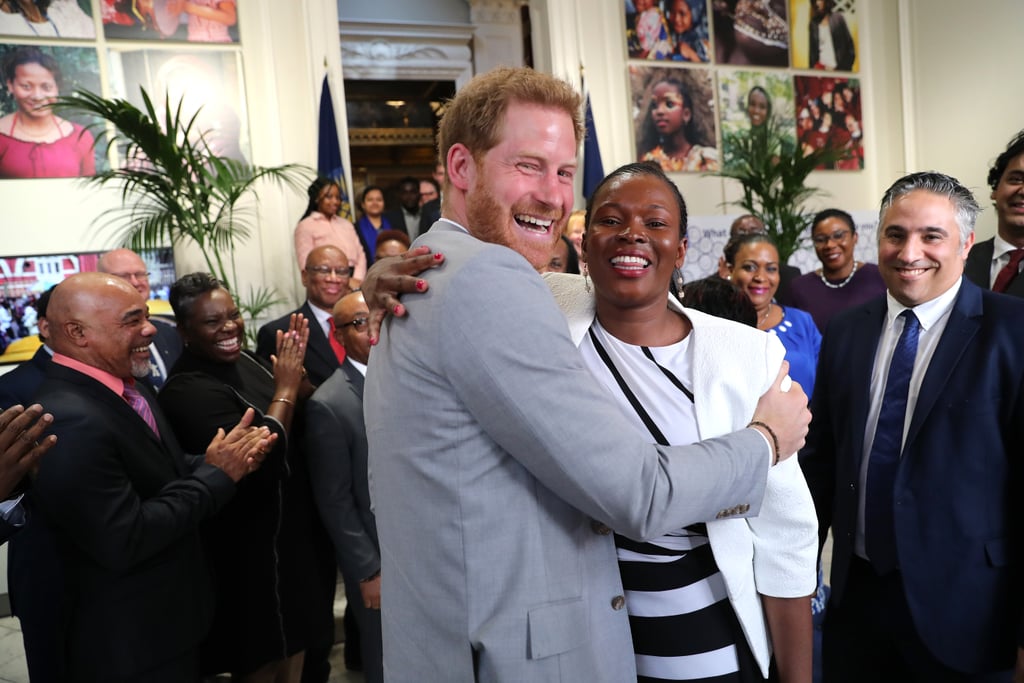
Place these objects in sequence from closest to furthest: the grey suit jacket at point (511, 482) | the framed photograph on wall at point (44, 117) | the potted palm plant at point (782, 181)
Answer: the grey suit jacket at point (511, 482), the framed photograph on wall at point (44, 117), the potted palm plant at point (782, 181)

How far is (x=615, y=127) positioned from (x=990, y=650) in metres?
7.01

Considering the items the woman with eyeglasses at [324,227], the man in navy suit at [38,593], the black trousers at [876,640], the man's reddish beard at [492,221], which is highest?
the woman with eyeglasses at [324,227]

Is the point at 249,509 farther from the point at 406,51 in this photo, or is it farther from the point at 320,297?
the point at 406,51

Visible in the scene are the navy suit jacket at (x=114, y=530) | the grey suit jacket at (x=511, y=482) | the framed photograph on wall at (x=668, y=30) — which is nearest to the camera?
the grey suit jacket at (x=511, y=482)

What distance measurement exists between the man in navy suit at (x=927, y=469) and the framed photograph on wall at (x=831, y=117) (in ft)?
25.9

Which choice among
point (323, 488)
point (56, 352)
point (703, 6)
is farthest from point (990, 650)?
point (703, 6)

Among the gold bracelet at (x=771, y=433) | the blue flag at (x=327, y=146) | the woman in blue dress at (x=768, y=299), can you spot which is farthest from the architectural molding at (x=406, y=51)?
the gold bracelet at (x=771, y=433)

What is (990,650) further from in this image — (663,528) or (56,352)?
(56,352)

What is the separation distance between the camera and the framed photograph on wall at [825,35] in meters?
9.08

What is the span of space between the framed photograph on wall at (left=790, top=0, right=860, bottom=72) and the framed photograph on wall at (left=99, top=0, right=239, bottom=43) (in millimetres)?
6522

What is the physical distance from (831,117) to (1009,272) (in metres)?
7.31

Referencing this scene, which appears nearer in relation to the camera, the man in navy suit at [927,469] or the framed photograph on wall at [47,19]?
the man in navy suit at [927,469]

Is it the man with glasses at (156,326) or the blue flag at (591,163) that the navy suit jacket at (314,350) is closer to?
the man with glasses at (156,326)

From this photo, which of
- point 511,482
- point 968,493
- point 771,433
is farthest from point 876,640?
point 511,482
